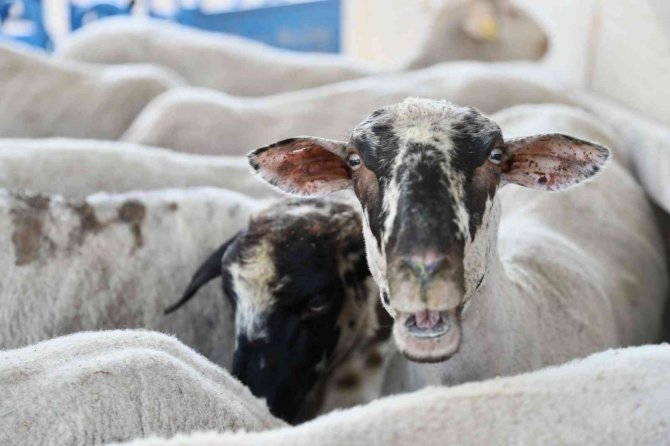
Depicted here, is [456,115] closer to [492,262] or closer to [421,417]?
[492,262]

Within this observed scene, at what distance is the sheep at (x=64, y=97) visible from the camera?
269 centimetres

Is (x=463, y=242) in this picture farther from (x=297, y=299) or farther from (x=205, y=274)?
(x=205, y=274)

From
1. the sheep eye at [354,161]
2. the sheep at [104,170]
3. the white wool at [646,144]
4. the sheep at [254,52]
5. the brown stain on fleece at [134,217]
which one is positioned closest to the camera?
the sheep eye at [354,161]

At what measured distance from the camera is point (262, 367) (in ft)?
4.79

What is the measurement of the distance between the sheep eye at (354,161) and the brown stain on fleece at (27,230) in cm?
77

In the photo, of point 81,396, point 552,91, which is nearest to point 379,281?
point 81,396

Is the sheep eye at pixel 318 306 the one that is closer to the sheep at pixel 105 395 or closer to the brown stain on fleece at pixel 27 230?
the sheep at pixel 105 395

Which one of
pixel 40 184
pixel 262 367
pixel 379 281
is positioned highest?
pixel 379 281

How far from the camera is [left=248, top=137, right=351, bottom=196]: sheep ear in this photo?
1186 millimetres

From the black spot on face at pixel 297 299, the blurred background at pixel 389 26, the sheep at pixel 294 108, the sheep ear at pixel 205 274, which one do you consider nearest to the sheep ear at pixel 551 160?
the black spot on face at pixel 297 299

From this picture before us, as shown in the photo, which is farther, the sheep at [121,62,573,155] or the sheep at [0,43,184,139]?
the sheep at [0,43,184,139]

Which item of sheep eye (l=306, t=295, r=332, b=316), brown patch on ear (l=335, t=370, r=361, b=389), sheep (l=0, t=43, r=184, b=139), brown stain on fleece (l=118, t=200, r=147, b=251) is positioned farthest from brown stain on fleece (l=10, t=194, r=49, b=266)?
sheep (l=0, t=43, r=184, b=139)

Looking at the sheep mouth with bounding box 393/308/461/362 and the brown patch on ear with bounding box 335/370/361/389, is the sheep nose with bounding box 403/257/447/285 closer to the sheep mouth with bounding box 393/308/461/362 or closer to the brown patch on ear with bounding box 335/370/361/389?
the sheep mouth with bounding box 393/308/461/362

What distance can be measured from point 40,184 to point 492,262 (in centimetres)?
116
